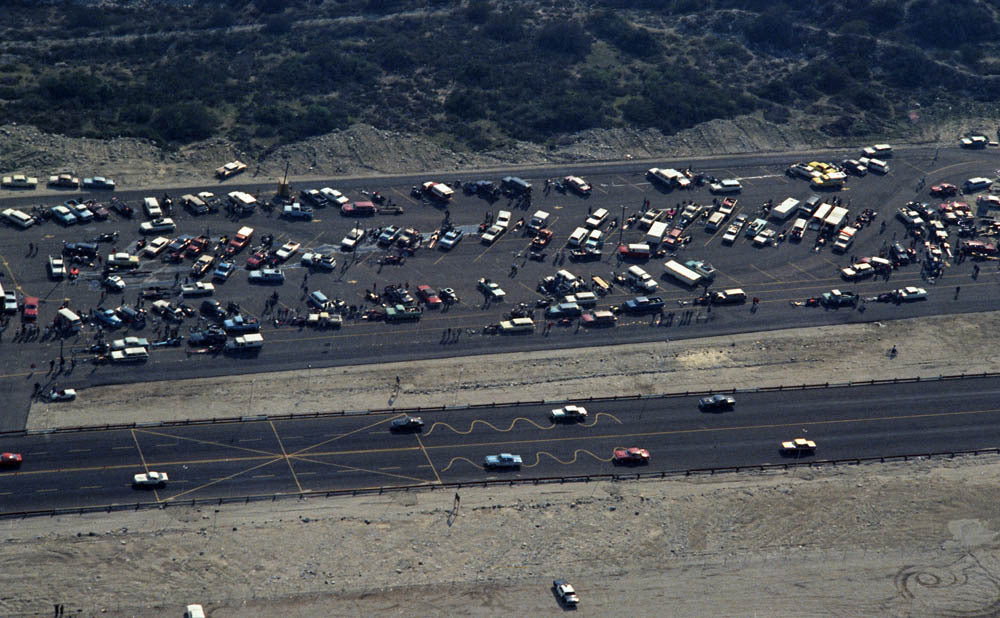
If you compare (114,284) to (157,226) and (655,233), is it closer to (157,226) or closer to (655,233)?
(157,226)

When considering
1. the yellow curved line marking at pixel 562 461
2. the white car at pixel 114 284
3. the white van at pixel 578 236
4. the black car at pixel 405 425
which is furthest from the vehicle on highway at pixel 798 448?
the white car at pixel 114 284

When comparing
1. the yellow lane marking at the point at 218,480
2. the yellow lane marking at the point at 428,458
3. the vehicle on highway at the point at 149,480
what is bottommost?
the yellow lane marking at the point at 428,458

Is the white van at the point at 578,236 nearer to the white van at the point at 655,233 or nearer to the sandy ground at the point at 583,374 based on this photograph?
the white van at the point at 655,233

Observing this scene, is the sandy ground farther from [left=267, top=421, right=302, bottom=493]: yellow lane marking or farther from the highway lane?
the highway lane

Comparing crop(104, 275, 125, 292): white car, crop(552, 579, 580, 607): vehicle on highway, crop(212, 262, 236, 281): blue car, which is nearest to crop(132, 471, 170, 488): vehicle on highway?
crop(104, 275, 125, 292): white car

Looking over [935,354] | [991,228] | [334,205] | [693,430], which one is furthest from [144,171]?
[991,228]

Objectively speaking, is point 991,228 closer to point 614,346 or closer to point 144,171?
point 614,346
